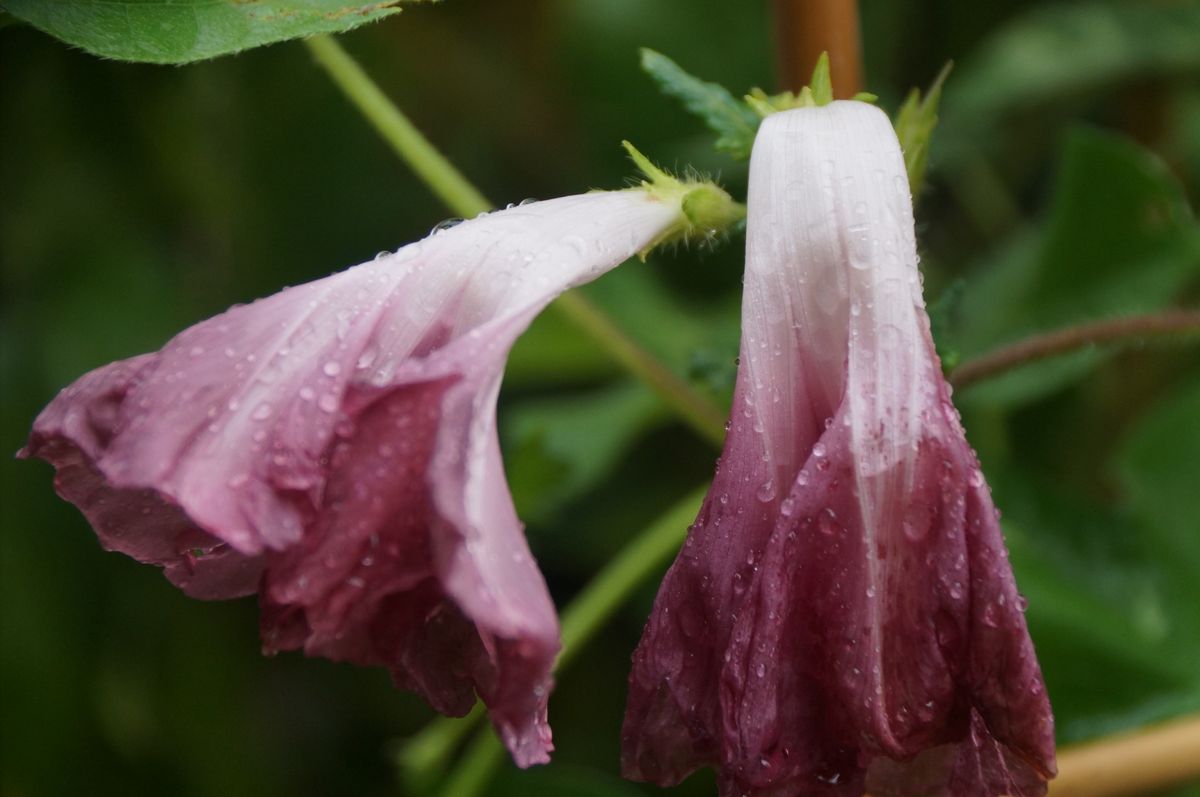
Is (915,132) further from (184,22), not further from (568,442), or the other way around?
(568,442)

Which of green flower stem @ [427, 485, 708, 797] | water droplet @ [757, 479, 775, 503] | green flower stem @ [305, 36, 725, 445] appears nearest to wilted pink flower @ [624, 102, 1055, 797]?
water droplet @ [757, 479, 775, 503]

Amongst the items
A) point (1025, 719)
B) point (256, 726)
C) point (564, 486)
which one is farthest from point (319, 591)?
point (256, 726)

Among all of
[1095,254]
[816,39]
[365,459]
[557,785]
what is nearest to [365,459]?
[365,459]

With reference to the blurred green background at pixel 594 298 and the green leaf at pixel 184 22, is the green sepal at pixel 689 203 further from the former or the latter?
the blurred green background at pixel 594 298

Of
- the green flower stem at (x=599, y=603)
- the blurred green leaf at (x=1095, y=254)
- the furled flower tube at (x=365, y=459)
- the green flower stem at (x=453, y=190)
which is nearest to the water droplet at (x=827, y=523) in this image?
the furled flower tube at (x=365, y=459)

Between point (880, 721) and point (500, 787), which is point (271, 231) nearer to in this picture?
point (500, 787)

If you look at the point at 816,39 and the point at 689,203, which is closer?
the point at 689,203
